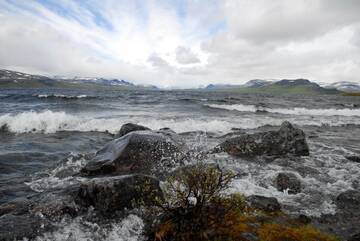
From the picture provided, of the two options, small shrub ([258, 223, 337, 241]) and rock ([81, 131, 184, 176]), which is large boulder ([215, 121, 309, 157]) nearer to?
rock ([81, 131, 184, 176])

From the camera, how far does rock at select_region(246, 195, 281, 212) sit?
7457 mm

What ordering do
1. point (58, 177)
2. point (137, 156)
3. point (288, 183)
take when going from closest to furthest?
point (288, 183)
point (58, 177)
point (137, 156)

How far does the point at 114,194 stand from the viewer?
7.48 metres

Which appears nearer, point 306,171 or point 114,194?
point 114,194

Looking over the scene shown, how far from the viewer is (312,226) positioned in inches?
263

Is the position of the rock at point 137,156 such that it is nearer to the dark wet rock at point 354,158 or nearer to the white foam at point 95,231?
the white foam at point 95,231

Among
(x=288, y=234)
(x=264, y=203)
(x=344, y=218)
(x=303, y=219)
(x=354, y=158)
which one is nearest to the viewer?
(x=288, y=234)

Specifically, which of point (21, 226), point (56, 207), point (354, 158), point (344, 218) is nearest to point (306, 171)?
point (354, 158)

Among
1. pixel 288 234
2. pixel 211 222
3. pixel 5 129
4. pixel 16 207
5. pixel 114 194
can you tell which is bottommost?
pixel 5 129

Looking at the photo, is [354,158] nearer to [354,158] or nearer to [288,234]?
[354,158]

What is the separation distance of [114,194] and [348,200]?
Answer: 654 centimetres

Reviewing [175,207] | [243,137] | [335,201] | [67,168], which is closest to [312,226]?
[335,201]

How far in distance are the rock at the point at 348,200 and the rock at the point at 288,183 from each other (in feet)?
3.90

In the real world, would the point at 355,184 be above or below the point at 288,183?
below
